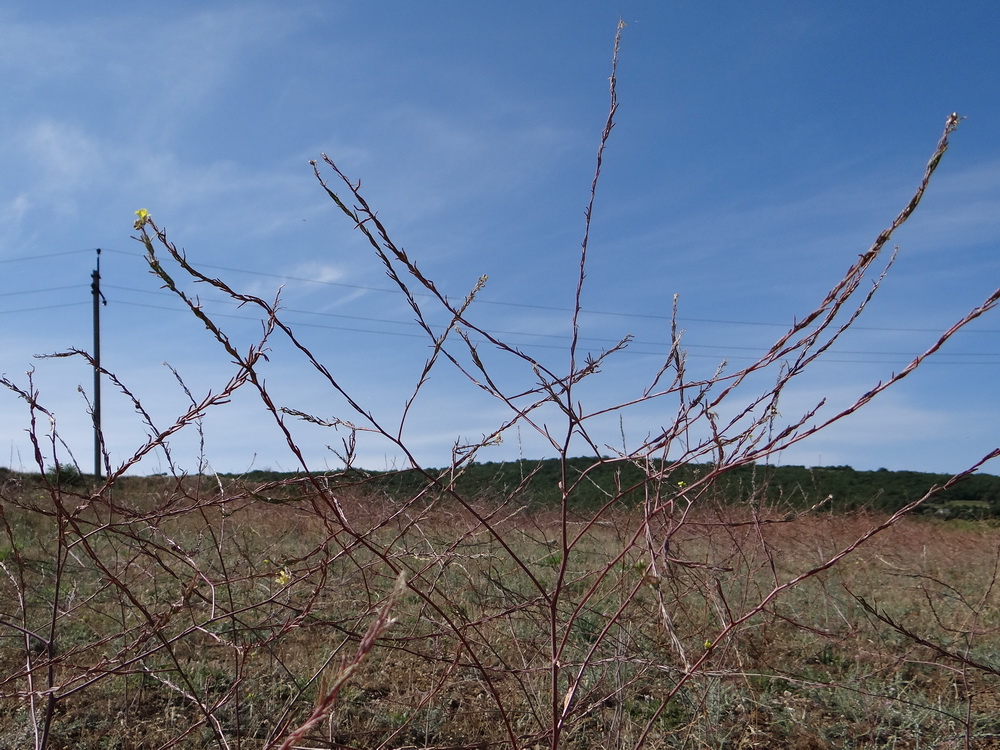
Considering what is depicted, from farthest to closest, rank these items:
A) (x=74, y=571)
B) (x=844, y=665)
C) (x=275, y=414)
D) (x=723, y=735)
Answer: (x=74, y=571) → (x=844, y=665) → (x=723, y=735) → (x=275, y=414)

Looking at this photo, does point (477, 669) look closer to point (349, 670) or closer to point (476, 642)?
point (476, 642)

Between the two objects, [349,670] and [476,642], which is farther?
[476,642]

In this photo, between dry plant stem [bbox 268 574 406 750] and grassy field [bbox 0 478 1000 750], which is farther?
grassy field [bbox 0 478 1000 750]

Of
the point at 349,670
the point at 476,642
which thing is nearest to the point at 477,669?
the point at 476,642

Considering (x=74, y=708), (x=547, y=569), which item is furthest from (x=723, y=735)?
(x=547, y=569)

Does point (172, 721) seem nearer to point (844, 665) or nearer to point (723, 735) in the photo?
point (723, 735)

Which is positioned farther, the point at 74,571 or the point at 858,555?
the point at 858,555

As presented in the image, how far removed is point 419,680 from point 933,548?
23.6ft

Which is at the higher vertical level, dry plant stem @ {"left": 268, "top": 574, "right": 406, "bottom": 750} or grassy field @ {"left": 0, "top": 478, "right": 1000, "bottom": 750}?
dry plant stem @ {"left": 268, "top": 574, "right": 406, "bottom": 750}

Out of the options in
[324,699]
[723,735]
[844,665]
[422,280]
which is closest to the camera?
[324,699]

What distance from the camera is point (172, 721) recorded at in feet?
9.27

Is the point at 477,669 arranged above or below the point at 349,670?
below

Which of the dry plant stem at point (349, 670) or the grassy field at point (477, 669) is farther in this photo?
the grassy field at point (477, 669)

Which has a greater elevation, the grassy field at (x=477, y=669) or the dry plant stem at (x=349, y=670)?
the dry plant stem at (x=349, y=670)
